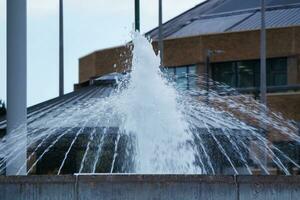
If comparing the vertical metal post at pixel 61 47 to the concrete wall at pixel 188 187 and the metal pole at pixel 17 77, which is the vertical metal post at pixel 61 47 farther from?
the concrete wall at pixel 188 187

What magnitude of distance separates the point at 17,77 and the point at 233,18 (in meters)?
52.7

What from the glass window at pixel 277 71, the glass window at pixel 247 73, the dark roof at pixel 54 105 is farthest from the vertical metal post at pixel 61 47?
the glass window at pixel 277 71

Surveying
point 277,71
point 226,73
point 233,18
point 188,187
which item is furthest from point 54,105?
point 233,18

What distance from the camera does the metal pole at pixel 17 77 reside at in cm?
1120

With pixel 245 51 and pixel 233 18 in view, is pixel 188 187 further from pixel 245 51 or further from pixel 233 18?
pixel 233 18

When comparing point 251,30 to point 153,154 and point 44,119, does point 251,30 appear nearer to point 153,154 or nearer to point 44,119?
point 44,119

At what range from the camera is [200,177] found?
870 centimetres

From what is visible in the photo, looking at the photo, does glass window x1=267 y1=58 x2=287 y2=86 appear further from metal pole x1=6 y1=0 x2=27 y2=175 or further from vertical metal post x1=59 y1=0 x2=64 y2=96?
metal pole x1=6 y1=0 x2=27 y2=175

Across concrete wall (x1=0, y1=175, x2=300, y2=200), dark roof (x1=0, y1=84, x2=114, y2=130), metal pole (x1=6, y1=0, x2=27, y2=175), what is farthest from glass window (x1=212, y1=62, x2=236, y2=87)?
concrete wall (x1=0, y1=175, x2=300, y2=200)

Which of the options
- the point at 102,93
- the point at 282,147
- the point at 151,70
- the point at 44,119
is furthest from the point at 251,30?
the point at 151,70

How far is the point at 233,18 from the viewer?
63219mm

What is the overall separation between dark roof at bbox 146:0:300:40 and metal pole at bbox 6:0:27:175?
4637cm

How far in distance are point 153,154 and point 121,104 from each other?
178cm

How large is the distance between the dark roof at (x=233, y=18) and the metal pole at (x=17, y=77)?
46367 mm
